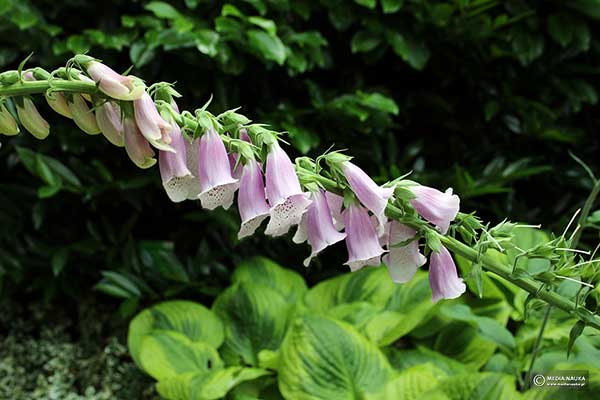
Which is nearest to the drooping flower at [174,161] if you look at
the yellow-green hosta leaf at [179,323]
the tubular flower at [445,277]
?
the tubular flower at [445,277]

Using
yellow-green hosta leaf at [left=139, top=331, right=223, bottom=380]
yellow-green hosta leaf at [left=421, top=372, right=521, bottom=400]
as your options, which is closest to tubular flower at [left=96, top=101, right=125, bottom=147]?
yellow-green hosta leaf at [left=421, top=372, right=521, bottom=400]

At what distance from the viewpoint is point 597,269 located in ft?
2.49

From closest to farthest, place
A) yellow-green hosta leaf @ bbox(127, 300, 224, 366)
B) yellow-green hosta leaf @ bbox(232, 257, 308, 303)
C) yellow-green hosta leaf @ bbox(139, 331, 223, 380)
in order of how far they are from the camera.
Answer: yellow-green hosta leaf @ bbox(139, 331, 223, 380) → yellow-green hosta leaf @ bbox(127, 300, 224, 366) → yellow-green hosta leaf @ bbox(232, 257, 308, 303)

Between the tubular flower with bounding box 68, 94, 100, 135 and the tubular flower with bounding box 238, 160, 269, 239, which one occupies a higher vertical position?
the tubular flower with bounding box 68, 94, 100, 135

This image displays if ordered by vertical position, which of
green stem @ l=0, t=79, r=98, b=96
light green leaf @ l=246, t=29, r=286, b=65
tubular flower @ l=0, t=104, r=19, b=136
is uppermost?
green stem @ l=0, t=79, r=98, b=96

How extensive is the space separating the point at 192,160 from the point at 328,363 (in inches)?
29.2

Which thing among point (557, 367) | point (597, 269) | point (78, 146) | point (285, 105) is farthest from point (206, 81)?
point (597, 269)

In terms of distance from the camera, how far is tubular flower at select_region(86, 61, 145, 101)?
63cm

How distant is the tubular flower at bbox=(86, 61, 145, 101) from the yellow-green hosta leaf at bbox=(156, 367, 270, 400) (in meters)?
0.86

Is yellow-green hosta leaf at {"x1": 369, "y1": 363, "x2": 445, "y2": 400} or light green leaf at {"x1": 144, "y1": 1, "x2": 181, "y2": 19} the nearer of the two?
yellow-green hosta leaf at {"x1": 369, "y1": 363, "x2": 445, "y2": 400}

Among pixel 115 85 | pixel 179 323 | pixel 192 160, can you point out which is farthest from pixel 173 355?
pixel 115 85

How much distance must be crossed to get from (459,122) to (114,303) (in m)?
1.26

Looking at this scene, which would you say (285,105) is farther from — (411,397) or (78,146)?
(411,397)

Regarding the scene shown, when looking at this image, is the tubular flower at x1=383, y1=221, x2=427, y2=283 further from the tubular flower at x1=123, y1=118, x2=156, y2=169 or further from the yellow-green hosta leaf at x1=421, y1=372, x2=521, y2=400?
the yellow-green hosta leaf at x1=421, y1=372, x2=521, y2=400
